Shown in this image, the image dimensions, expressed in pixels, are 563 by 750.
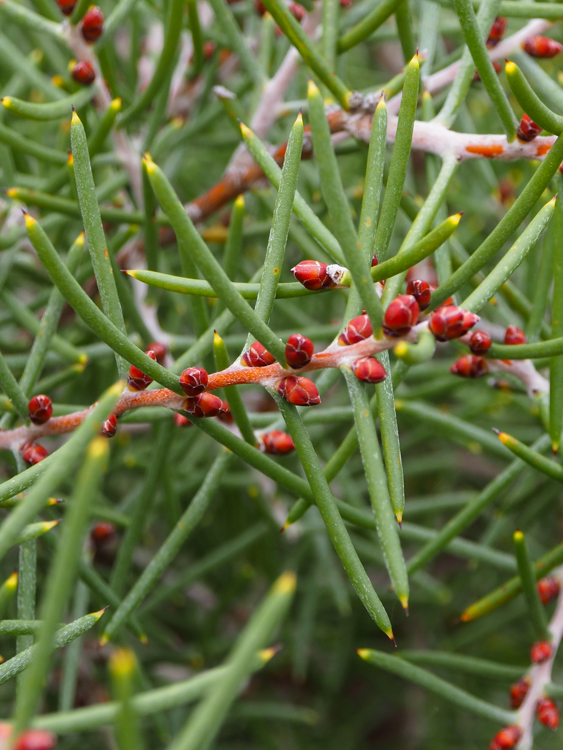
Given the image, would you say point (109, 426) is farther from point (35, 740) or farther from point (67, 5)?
point (67, 5)

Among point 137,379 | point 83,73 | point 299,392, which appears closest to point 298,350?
point 299,392

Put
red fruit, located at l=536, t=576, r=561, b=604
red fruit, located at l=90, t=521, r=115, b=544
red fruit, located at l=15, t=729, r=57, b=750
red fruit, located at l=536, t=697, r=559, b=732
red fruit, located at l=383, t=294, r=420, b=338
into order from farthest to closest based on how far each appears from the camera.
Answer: red fruit, located at l=90, t=521, r=115, b=544
red fruit, located at l=536, t=576, r=561, b=604
red fruit, located at l=536, t=697, r=559, b=732
red fruit, located at l=383, t=294, r=420, b=338
red fruit, located at l=15, t=729, r=57, b=750

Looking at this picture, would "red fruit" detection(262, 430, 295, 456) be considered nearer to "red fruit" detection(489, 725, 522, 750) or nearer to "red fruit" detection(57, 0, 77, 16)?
"red fruit" detection(489, 725, 522, 750)

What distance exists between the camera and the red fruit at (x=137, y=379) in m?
0.66

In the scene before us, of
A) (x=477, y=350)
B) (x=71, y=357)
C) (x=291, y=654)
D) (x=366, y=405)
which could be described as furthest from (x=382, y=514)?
(x=291, y=654)

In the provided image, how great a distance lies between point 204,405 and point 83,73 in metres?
0.59

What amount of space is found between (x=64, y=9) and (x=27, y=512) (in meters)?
0.80

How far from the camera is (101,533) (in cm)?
126

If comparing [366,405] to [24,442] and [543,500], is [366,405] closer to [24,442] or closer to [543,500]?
[24,442]

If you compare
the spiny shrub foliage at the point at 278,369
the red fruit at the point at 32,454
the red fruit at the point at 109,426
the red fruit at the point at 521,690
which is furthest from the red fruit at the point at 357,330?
the red fruit at the point at 521,690

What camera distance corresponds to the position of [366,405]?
1.93 ft

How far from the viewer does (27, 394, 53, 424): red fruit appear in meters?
0.73

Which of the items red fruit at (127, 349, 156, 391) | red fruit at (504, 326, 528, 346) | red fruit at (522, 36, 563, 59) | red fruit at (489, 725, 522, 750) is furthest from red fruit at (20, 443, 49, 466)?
red fruit at (522, 36, 563, 59)

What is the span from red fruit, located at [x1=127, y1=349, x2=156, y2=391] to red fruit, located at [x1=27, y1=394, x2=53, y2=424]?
0.11m
